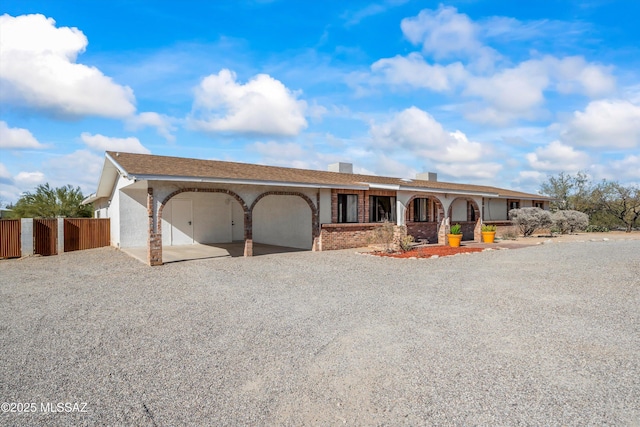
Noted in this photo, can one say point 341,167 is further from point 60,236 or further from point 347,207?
point 60,236

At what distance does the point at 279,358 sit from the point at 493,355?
99.8 inches

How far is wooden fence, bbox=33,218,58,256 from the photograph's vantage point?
14500mm

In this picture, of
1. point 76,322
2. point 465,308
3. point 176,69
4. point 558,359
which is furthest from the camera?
point 176,69

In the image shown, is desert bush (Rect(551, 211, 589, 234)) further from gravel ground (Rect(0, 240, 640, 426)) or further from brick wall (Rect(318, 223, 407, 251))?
gravel ground (Rect(0, 240, 640, 426))

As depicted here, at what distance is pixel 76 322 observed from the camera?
5.72 m

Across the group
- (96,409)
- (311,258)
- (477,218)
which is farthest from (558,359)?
(477,218)

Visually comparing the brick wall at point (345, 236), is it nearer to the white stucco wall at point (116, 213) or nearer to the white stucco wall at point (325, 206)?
the white stucco wall at point (325, 206)

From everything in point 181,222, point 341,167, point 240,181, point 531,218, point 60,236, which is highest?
point 341,167

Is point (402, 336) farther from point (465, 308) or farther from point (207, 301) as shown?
point (207, 301)

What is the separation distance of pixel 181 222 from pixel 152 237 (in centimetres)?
653

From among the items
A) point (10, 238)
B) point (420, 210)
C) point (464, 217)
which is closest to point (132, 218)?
point (10, 238)

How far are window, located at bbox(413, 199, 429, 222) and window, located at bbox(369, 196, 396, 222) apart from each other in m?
2.11

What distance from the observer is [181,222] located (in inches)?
687

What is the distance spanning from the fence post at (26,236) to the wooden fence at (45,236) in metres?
0.15
